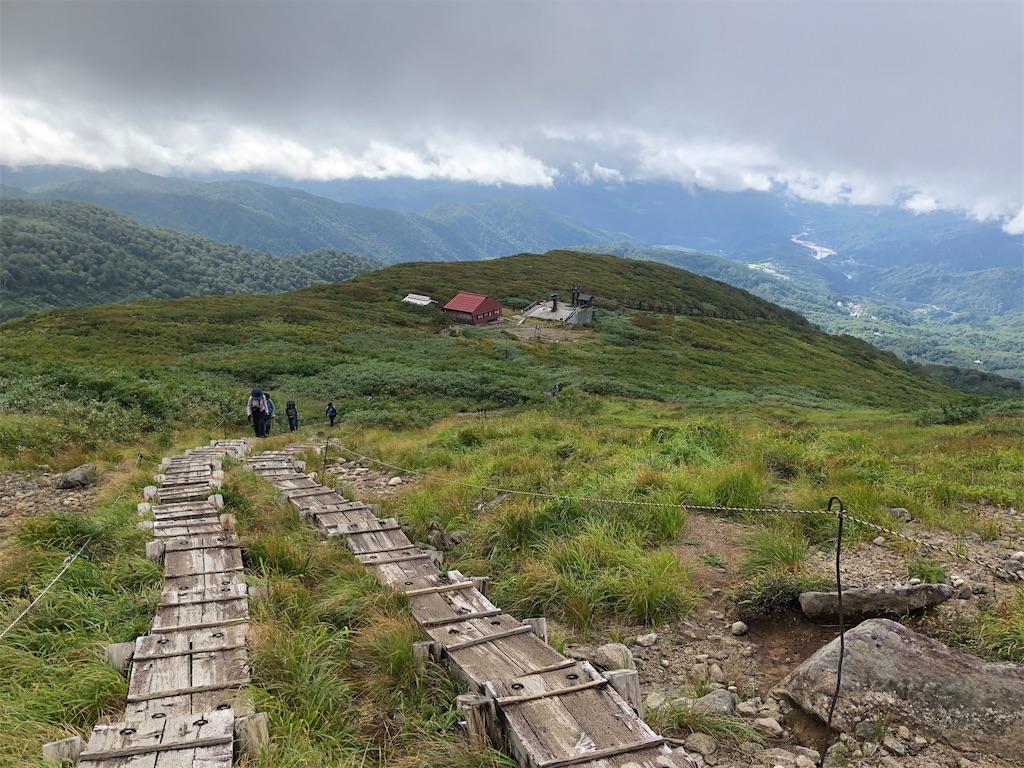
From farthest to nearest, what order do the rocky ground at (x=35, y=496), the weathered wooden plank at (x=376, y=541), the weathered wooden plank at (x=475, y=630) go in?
the rocky ground at (x=35, y=496)
the weathered wooden plank at (x=376, y=541)
the weathered wooden plank at (x=475, y=630)

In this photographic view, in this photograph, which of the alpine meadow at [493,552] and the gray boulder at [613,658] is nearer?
the alpine meadow at [493,552]

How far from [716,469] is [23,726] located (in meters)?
8.45

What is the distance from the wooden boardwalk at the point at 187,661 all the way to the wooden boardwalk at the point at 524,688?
1.41 m

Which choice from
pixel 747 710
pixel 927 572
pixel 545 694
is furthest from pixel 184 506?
pixel 927 572

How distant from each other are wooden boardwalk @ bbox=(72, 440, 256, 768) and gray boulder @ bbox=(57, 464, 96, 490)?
4.62m

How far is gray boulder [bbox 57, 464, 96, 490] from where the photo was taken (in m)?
10.6

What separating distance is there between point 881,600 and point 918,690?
134 centimetres

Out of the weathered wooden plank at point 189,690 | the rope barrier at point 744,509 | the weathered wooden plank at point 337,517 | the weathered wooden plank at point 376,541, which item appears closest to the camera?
the weathered wooden plank at point 189,690

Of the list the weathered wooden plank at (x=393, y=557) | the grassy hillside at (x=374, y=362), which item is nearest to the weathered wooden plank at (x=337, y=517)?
the weathered wooden plank at (x=393, y=557)

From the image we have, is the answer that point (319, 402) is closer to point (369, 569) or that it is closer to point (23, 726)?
point (369, 569)

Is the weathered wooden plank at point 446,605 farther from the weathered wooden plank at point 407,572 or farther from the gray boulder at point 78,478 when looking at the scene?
the gray boulder at point 78,478

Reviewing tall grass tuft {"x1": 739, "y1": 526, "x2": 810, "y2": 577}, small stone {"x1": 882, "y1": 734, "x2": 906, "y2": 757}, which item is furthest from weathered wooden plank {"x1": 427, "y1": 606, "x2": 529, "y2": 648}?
tall grass tuft {"x1": 739, "y1": 526, "x2": 810, "y2": 577}

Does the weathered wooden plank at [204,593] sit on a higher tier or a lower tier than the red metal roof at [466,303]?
lower

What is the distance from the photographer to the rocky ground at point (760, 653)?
12.9 ft
